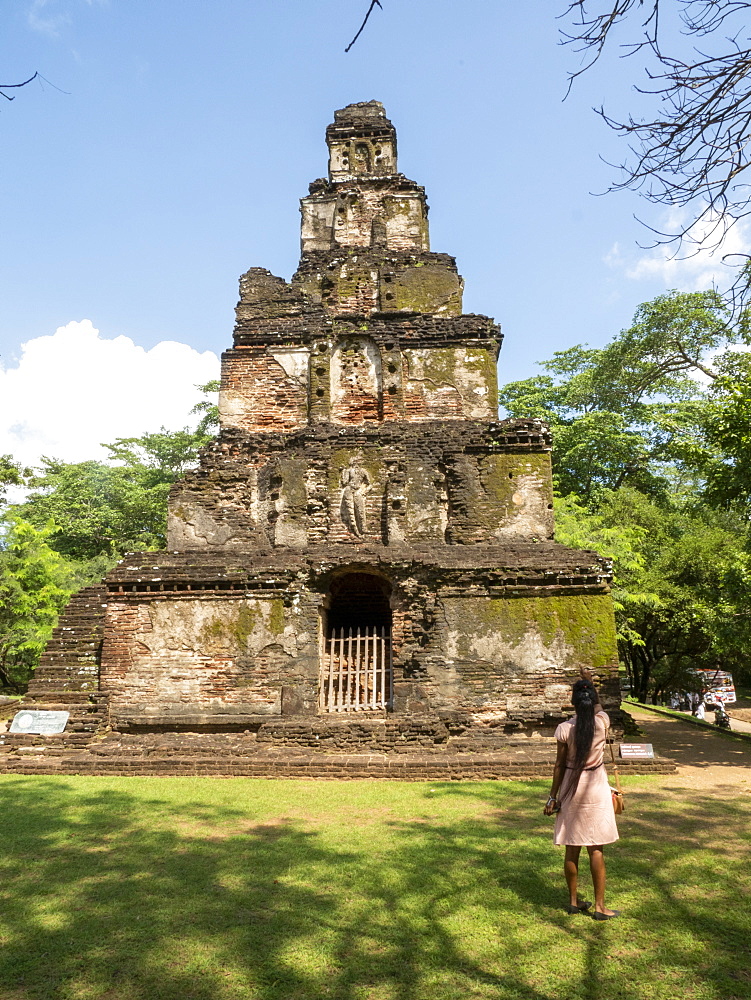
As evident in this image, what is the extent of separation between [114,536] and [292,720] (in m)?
21.1

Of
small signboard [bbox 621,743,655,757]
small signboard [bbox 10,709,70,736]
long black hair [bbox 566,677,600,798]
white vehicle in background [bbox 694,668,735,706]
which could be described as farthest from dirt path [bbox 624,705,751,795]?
white vehicle in background [bbox 694,668,735,706]

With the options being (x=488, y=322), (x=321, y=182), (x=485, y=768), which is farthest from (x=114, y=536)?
(x=485, y=768)

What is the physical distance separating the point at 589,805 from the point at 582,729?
0.48 metres

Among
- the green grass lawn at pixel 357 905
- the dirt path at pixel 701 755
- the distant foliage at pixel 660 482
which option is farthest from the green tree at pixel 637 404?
the green grass lawn at pixel 357 905

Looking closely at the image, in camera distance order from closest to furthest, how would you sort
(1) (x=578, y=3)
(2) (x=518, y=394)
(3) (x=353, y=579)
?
(1) (x=578, y=3) → (3) (x=353, y=579) → (2) (x=518, y=394)

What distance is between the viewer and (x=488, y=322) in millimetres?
13969

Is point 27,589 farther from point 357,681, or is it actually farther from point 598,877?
point 598,877

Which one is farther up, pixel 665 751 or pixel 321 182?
pixel 321 182

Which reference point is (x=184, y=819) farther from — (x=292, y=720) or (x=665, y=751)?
(x=665, y=751)

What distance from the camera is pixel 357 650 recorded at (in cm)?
1073

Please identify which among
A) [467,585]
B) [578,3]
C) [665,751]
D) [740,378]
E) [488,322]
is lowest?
[665,751]

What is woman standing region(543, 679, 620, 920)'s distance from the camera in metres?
4.35

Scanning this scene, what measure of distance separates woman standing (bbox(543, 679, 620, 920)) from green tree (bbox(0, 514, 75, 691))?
57.3 ft

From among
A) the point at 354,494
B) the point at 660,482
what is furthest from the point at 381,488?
the point at 660,482
